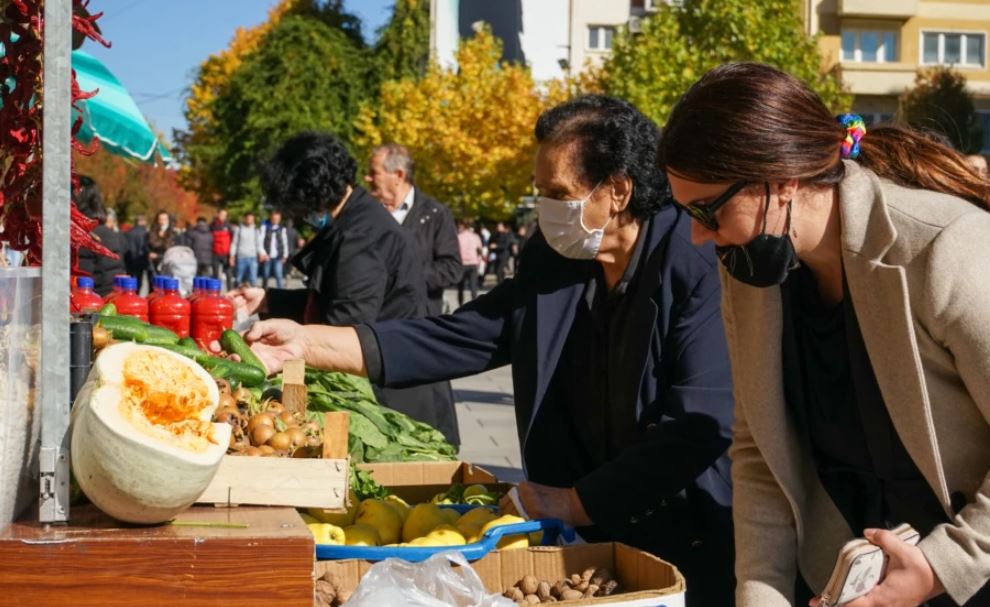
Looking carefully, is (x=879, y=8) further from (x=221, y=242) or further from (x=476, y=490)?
(x=476, y=490)

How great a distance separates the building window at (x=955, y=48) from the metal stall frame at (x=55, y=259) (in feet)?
164

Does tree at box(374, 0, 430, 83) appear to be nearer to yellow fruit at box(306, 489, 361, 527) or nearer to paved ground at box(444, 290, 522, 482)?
paved ground at box(444, 290, 522, 482)

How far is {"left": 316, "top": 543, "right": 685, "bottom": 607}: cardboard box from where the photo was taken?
2.61 metres

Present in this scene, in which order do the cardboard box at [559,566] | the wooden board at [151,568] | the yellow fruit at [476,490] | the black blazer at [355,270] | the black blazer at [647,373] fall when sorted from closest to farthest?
the wooden board at [151,568]
the cardboard box at [559,566]
the black blazer at [647,373]
the yellow fruit at [476,490]
the black blazer at [355,270]

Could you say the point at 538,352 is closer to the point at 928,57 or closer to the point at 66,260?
the point at 66,260

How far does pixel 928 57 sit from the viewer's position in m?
48.6

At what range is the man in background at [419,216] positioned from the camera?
26.0 feet

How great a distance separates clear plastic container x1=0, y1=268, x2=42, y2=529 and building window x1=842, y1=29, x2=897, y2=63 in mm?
49168

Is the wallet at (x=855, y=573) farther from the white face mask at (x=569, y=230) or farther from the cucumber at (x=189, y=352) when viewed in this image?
the cucumber at (x=189, y=352)

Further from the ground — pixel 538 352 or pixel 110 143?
pixel 110 143

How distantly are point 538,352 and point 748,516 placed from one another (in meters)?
0.82

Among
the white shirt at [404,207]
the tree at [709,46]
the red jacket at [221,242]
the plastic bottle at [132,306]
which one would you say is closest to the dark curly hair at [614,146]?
the plastic bottle at [132,306]

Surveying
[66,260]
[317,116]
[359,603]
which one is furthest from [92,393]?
[317,116]

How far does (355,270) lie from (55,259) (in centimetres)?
336
